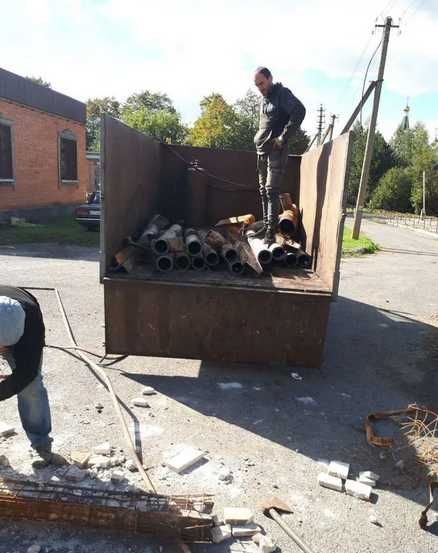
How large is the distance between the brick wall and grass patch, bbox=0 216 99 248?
49.8 inches

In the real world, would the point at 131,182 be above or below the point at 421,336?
above

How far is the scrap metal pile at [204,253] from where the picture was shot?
4477mm

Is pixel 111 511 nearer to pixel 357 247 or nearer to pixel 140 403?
pixel 140 403

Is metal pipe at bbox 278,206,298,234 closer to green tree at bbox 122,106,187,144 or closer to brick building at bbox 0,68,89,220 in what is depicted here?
brick building at bbox 0,68,89,220

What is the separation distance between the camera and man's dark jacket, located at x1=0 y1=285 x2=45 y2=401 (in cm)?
259

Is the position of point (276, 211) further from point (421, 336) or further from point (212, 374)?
point (421, 336)

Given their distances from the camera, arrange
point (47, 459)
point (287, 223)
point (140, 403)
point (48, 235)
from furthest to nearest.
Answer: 1. point (48, 235)
2. point (287, 223)
3. point (140, 403)
4. point (47, 459)

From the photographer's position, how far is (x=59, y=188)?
19.0m

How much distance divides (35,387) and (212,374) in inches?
78.4

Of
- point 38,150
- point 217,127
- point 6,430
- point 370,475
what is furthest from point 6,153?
point 217,127

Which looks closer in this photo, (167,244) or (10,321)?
(10,321)

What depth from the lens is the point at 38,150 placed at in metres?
17.1

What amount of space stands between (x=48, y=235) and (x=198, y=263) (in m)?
10.1

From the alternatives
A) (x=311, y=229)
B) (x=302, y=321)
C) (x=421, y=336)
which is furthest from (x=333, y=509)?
(x=421, y=336)
